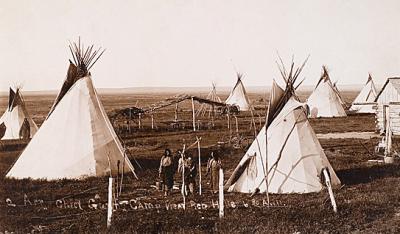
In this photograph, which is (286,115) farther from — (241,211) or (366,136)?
(366,136)

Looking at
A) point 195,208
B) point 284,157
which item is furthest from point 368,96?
point 195,208

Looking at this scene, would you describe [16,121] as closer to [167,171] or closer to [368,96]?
[167,171]

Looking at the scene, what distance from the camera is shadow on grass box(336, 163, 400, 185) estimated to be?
29.6 feet

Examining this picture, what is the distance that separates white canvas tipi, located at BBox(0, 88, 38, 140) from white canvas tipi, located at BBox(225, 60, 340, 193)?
1007cm

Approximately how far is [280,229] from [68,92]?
6.23 meters

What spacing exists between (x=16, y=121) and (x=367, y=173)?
12.0m

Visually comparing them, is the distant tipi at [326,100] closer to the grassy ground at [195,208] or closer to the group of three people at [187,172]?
the grassy ground at [195,208]

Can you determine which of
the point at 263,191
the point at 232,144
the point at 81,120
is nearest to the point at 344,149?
the point at 232,144

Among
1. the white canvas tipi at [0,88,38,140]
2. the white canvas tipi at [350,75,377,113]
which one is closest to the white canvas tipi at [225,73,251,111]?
the white canvas tipi at [350,75,377,113]

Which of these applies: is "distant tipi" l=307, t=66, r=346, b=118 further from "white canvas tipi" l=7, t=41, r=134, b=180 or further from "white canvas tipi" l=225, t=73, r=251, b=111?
"white canvas tipi" l=7, t=41, r=134, b=180

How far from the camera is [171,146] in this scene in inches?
615

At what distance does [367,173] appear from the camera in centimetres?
967

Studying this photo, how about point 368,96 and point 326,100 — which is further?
point 368,96

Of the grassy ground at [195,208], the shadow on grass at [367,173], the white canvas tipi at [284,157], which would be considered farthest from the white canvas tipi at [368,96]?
the white canvas tipi at [284,157]
